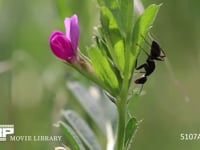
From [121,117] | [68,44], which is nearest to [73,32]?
[68,44]

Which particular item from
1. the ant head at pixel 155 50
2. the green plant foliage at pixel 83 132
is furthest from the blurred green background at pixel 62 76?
the ant head at pixel 155 50

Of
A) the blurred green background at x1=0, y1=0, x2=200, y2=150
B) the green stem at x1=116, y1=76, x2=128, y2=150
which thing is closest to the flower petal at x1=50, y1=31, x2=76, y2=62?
the green stem at x1=116, y1=76, x2=128, y2=150

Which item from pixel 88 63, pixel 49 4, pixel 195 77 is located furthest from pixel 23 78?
pixel 88 63

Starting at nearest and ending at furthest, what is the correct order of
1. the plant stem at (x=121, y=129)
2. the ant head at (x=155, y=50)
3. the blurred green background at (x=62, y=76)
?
1. the plant stem at (x=121, y=129)
2. the ant head at (x=155, y=50)
3. the blurred green background at (x=62, y=76)

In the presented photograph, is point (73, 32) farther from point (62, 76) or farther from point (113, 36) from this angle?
point (62, 76)

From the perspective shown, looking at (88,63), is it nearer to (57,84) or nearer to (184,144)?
(57,84)

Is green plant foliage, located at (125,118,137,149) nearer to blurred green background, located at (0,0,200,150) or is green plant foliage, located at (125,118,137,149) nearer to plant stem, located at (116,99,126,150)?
plant stem, located at (116,99,126,150)

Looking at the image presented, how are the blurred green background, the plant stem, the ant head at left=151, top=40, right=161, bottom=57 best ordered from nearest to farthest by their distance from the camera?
the plant stem → the ant head at left=151, top=40, right=161, bottom=57 → the blurred green background

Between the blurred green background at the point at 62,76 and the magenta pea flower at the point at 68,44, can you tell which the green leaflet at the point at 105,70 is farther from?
the blurred green background at the point at 62,76
